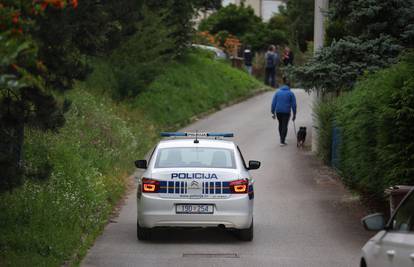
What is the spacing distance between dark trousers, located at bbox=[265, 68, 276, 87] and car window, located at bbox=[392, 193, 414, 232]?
39.2m

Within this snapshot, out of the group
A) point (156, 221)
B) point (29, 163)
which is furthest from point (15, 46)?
point (29, 163)

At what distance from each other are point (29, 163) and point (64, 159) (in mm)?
2027

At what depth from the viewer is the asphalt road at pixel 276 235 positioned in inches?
552

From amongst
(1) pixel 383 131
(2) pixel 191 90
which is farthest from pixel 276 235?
(2) pixel 191 90

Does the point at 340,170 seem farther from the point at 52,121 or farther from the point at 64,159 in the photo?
the point at 52,121

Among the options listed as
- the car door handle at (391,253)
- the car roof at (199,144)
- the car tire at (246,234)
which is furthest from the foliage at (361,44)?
the car door handle at (391,253)

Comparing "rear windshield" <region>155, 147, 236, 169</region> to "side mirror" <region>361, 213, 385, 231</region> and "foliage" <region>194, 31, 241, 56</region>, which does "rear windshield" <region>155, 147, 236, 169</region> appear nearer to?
"side mirror" <region>361, 213, 385, 231</region>

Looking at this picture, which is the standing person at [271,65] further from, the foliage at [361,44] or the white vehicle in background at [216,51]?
the foliage at [361,44]

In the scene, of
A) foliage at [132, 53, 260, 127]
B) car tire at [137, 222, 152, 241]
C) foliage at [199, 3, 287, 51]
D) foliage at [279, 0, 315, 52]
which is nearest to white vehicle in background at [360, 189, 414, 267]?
car tire at [137, 222, 152, 241]

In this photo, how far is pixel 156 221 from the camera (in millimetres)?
14859

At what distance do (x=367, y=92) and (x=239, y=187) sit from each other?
3823 mm

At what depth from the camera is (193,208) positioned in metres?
14.8

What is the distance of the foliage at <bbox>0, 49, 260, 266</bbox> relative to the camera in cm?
1392

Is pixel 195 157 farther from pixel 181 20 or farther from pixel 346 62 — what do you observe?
pixel 181 20
